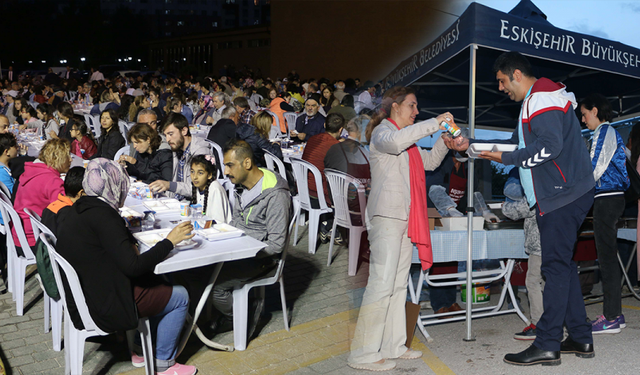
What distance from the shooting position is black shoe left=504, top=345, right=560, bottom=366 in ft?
8.85

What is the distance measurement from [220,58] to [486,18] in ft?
108

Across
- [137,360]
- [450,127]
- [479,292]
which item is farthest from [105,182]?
[479,292]

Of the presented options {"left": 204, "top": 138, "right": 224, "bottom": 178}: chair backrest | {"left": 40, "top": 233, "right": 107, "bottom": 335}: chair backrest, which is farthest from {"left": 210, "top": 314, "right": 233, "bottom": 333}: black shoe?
{"left": 204, "top": 138, "right": 224, "bottom": 178}: chair backrest

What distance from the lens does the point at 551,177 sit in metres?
2.59

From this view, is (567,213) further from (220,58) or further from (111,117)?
(220,58)

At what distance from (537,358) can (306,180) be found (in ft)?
7.96

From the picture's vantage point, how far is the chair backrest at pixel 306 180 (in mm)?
4477

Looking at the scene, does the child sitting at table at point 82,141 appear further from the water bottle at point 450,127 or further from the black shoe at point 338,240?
the water bottle at point 450,127

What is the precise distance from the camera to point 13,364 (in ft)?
9.00

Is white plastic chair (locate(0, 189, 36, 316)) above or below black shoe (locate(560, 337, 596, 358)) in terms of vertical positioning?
above

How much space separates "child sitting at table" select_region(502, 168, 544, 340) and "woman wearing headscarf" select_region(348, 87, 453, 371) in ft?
2.05

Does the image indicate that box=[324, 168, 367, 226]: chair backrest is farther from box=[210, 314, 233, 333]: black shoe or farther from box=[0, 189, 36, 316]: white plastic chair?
box=[0, 189, 36, 316]: white plastic chair

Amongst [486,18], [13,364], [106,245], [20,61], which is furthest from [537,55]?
[20,61]

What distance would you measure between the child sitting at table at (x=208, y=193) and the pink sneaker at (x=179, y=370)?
85cm
